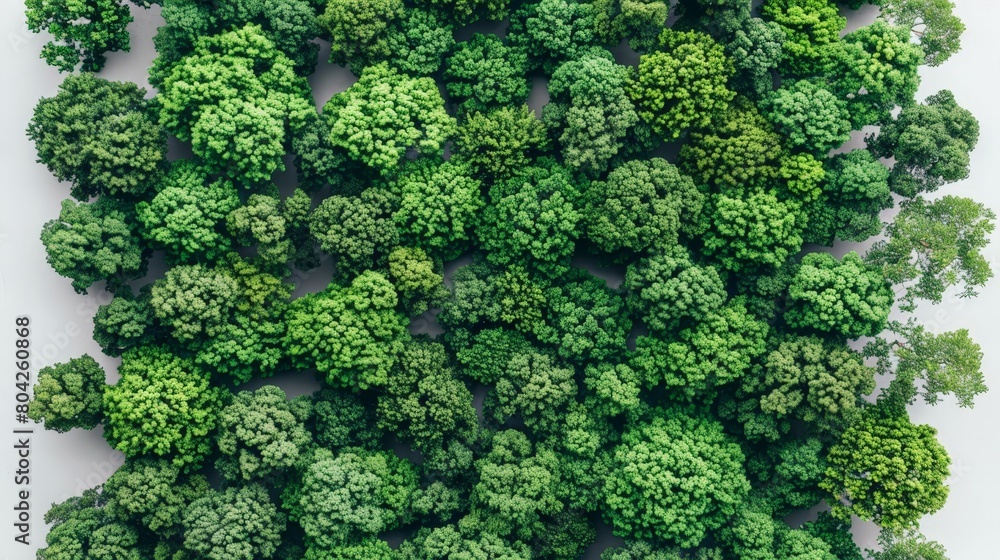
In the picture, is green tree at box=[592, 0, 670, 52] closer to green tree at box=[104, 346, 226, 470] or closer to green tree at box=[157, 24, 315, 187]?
green tree at box=[157, 24, 315, 187]

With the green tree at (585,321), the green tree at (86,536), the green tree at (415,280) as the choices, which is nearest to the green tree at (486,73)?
the green tree at (415,280)

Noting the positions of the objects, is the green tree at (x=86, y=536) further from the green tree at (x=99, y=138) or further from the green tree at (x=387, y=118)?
the green tree at (x=387, y=118)

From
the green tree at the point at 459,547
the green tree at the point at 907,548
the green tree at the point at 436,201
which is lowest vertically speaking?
the green tree at the point at 459,547

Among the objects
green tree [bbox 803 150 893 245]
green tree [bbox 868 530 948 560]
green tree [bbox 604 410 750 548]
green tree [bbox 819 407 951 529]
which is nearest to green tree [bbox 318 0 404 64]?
green tree [bbox 803 150 893 245]

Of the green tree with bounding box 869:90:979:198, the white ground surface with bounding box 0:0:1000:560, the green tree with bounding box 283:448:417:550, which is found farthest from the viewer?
the white ground surface with bounding box 0:0:1000:560

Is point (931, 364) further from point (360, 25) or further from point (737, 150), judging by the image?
point (360, 25)
